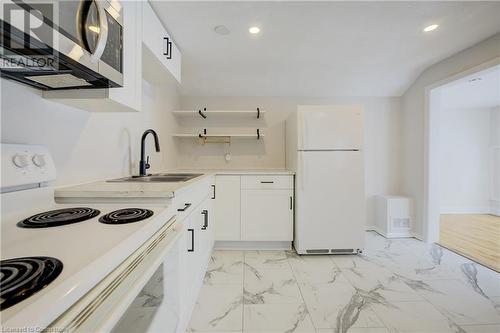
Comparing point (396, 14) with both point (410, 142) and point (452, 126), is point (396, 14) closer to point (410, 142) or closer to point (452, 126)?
point (410, 142)

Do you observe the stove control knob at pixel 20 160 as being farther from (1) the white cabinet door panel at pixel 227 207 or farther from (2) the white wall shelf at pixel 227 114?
(2) the white wall shelf at pixel 227 114

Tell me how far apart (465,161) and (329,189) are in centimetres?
409

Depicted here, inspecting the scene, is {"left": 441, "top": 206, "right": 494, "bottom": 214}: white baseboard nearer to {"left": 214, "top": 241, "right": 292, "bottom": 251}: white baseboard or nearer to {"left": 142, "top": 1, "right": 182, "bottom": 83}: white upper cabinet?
{"left": 214, "top": 241, "right": 292, "bottom": 251}: white baseboard

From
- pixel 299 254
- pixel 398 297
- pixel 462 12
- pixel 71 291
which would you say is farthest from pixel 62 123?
pixel 462 12

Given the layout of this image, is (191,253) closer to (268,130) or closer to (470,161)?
(268,130)

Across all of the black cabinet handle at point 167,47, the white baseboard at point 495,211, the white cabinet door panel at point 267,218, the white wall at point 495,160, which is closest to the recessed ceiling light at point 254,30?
the black cabinet handle at point 167,47

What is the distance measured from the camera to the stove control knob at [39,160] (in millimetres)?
919

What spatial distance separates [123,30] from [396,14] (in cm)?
198

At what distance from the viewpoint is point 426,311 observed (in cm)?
153

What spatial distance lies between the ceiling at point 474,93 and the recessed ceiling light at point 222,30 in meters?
2.48

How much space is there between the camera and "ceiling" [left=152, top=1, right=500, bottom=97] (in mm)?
1718

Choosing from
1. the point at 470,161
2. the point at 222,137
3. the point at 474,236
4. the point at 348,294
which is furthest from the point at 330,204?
the point at 470,161

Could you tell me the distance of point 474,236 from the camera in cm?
306

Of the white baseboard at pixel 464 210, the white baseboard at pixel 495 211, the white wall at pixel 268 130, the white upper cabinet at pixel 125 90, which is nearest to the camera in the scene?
the white upper cabinet at pixel 125 90
